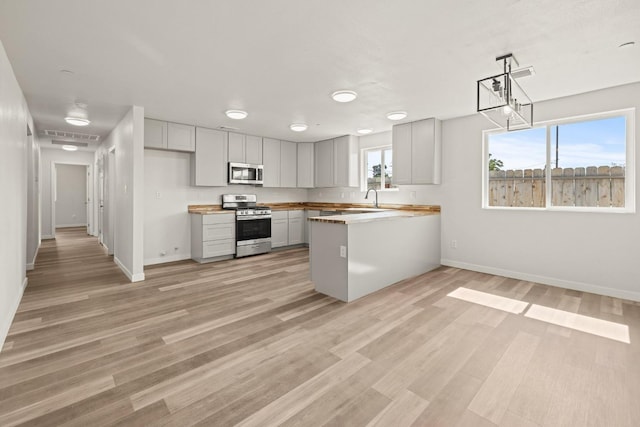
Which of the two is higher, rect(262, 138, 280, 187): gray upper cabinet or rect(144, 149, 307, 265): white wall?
rect(262, 138, 280, 187): gray upper cabinet

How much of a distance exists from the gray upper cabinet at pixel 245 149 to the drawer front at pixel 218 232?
1.32 meters

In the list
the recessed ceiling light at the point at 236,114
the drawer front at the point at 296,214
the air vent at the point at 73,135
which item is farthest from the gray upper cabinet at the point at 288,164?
the air vent at the point at 73,135

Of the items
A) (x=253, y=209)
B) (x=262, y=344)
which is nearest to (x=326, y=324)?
(x=262, y=344)

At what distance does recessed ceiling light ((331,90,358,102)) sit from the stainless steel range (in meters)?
2.98

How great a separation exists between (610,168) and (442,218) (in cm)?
212

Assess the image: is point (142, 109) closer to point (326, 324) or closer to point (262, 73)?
point (262, 73)

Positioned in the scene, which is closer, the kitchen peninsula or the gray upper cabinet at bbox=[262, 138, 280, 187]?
the kitchen peninsula

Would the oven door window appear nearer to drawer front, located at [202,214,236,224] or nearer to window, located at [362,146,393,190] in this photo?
drawer front, located at [202,214,236,224]

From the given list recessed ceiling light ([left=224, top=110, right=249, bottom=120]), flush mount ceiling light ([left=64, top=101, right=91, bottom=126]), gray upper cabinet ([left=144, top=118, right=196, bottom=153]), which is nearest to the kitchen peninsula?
recessed ceiling light ([left=224, top=110, right=249, bottom=120])

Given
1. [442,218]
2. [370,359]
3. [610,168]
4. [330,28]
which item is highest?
[330,28]

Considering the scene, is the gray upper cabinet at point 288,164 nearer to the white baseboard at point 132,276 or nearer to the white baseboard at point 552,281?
the white baseboard at point 132,276

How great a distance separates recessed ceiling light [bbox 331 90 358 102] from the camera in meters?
3.58

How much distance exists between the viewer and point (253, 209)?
6.07 meters

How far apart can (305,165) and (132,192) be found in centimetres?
371
